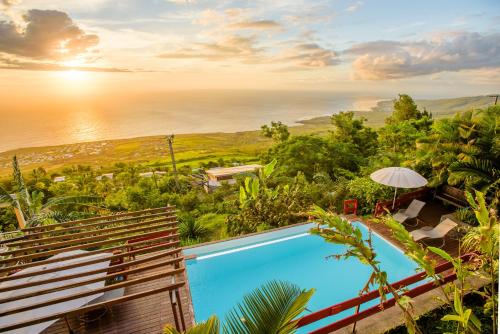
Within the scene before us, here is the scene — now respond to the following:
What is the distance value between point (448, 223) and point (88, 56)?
18.9 meters

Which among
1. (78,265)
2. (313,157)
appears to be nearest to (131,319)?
(78,265)

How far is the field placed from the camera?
46.8 metres

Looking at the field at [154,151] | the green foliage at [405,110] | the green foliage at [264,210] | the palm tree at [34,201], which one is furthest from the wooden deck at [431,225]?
the field at [154,151]

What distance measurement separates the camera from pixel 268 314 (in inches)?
103

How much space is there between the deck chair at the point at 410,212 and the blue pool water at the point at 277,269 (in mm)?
1052

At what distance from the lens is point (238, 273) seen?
7.47 metres

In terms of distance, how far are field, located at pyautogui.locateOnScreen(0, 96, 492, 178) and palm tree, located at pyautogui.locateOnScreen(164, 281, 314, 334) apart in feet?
130

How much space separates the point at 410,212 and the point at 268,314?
25.9ft

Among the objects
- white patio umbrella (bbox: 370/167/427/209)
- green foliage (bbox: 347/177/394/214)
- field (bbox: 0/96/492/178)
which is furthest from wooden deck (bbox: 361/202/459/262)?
field (bbox: 0/96/492/178)

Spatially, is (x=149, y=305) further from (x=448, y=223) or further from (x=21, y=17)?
(x=21, y=17)

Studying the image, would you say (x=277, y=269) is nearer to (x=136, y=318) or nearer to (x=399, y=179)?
(x=136, y=318)

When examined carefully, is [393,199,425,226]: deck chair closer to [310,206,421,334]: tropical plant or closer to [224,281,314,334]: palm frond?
[310,206,421,334]: tropical plant

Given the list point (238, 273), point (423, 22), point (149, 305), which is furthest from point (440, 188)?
point (149, 305)

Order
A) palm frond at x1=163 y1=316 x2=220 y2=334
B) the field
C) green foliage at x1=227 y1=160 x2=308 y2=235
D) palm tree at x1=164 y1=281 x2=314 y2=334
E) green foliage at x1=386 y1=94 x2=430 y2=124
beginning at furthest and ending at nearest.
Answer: the field
green foliage at x1=386 y1=94 x2=430 y2=124
green foliage at x1=227 y1=160 x2=308 y2=235
palm tree at x1=164 y1=281 x2=314 y2=334
palm frond at x1=163 y1=316 x2=220 y2=334
